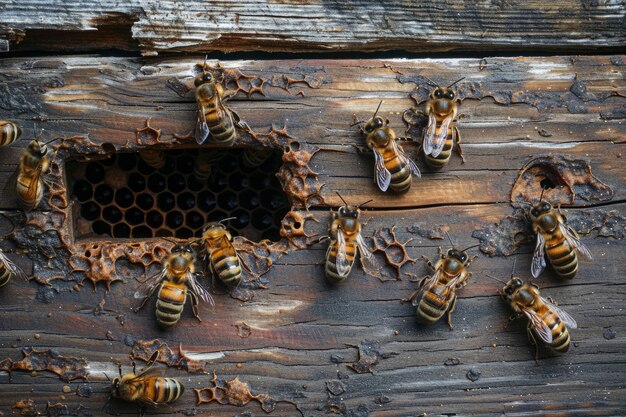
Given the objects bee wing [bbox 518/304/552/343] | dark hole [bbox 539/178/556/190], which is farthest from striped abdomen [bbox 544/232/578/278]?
dark hole [bbox 539/178/556/190]

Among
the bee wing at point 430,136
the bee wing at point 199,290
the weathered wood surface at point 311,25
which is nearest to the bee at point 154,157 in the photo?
the weathered wood surface at point 311,25

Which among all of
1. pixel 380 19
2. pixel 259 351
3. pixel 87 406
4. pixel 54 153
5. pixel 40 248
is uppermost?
pixel 380 19

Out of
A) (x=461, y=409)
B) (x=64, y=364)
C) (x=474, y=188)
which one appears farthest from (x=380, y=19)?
(x=64, y=364)

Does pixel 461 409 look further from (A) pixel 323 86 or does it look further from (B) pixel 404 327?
(A) pixel 323 86

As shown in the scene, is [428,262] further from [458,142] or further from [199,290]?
[199,290]

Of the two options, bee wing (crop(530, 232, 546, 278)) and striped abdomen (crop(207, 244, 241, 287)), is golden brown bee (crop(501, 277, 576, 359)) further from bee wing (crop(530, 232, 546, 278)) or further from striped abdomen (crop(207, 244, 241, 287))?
striped abdomen (crop(207, 244, 241, 287))

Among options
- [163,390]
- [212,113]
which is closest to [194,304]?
[163,390]

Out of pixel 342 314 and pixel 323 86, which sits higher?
pixel 323 86
